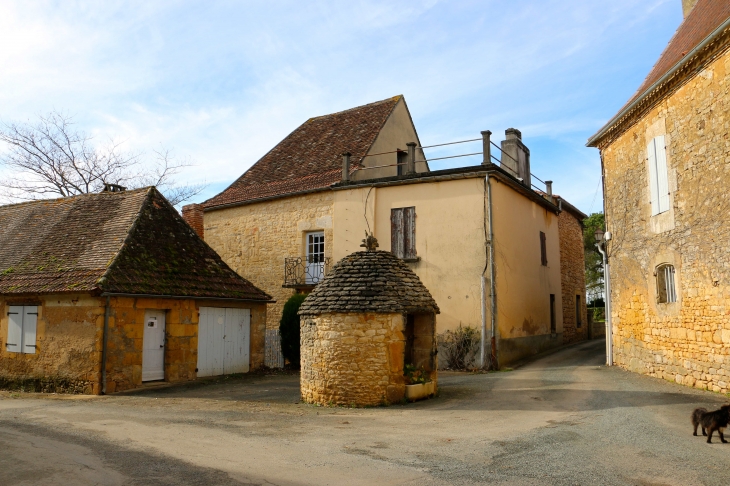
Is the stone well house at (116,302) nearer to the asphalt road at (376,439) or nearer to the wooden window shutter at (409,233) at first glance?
the asphalt road at (376,439)

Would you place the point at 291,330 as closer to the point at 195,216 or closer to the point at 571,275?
the point at 195,216

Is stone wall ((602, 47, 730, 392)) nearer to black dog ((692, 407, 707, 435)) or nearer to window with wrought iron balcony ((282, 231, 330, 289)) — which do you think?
black dog ((692, 407, 707, 435))

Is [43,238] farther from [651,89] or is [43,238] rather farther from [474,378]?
[651,89]

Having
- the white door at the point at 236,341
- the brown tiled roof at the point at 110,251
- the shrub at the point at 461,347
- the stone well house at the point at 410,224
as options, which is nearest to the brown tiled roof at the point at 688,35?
the stone well house at the point at 410,224

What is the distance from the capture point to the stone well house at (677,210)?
395 inches

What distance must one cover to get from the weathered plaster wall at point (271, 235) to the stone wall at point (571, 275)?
9.91 m

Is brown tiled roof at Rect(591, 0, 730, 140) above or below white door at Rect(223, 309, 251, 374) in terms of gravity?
above

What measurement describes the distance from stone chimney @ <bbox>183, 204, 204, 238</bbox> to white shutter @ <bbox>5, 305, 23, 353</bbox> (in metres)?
7.81

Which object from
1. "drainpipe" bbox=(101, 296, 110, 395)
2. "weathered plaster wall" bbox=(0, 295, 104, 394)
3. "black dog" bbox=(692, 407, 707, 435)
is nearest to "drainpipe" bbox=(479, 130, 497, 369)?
"black dog" bbox=(692, 407, 707, 435)

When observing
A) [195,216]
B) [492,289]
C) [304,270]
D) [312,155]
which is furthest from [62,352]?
[312,155]

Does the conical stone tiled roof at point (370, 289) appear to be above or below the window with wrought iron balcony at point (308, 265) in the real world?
below

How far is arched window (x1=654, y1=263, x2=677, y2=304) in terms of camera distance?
1173cm

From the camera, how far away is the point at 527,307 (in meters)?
17.8

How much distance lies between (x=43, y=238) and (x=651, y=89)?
15.2 metres
